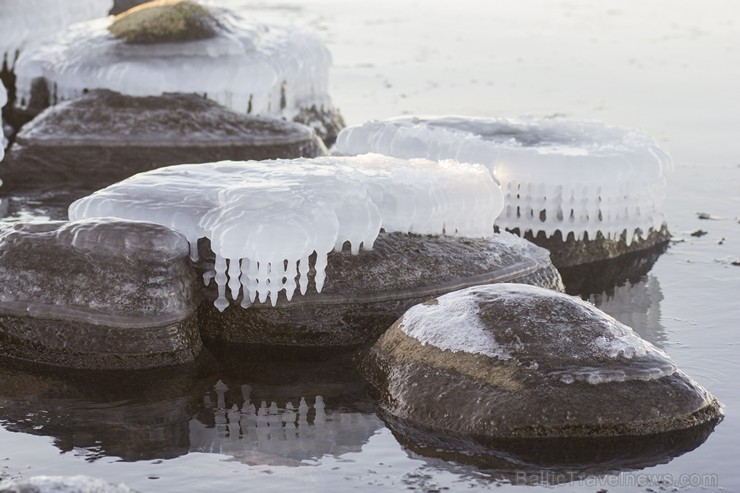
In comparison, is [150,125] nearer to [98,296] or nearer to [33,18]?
[33,18]

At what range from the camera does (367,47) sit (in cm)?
1947

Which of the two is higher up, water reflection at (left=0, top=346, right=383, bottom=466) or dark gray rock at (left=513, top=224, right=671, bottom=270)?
dark gray rock at (left=513, top=224, right=671, bottom=270)

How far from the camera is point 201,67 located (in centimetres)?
1305

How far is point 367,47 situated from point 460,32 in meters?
2.09

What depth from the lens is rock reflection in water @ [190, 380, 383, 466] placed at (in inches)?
260

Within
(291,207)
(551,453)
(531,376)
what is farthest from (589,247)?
(551,453)

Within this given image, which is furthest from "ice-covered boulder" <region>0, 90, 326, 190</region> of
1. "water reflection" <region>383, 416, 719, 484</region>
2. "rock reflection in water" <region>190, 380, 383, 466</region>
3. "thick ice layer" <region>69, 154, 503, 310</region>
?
"water reflection" <region>383, 416, 719, 484</region>

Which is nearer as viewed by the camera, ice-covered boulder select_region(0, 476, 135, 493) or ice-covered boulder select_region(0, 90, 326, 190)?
ice-covered boulder select_region(0, 476, 135, 493)

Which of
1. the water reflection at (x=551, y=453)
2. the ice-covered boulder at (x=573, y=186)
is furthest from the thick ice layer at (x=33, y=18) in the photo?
the water reflection at (x=551, y=453)

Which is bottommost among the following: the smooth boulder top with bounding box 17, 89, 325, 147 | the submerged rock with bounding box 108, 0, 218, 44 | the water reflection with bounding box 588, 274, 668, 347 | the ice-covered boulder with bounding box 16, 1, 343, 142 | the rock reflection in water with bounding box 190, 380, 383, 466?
the rock reflection in water with bounding box 190, 380, 383, 466

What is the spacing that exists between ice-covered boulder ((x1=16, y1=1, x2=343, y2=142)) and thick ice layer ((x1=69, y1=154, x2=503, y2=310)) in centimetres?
410

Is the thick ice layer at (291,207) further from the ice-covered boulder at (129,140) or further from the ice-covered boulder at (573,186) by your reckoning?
the ice-covered boulder at (129,140)

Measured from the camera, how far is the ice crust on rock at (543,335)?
6754 mm

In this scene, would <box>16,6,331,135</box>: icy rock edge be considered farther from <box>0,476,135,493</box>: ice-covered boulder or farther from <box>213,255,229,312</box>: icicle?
<box>0,476,135,493</box>: ice-covered boulder
